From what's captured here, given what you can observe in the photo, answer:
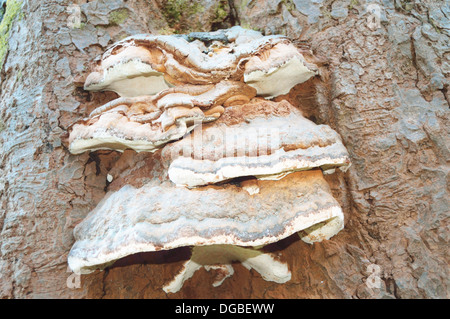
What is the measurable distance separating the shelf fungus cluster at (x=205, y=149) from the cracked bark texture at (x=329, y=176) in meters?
0.17

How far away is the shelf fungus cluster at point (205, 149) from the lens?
135 cm

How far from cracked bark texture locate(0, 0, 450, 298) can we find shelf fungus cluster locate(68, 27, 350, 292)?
0.17 m

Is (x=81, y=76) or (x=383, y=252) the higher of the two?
(x=81, y=76)

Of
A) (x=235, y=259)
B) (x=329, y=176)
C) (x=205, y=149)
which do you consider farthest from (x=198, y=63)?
(x=235, y=259)

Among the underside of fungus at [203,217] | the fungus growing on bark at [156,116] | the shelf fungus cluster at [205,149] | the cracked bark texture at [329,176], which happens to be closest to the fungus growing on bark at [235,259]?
the cracked bark texture at [329,176]

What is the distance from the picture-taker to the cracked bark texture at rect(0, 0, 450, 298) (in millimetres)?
1670

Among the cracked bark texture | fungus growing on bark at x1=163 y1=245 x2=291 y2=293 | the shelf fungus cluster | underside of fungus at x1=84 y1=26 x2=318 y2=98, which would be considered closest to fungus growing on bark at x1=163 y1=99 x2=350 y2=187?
the shelf fungus cluster

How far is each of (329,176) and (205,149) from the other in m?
0.84

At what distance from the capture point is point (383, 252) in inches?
66.5

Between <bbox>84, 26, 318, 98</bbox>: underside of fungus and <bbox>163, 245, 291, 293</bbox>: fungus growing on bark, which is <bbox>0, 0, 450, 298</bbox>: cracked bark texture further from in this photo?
<bbox>84, 26, 318, 98</bbox>: underside of fungus

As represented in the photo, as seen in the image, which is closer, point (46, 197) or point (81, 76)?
point (46, 197)
